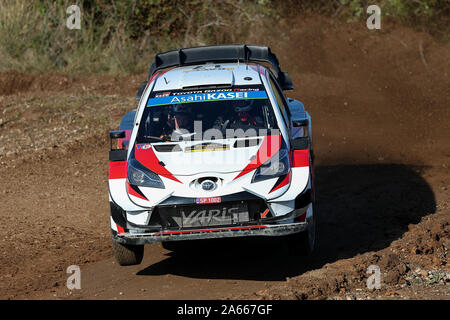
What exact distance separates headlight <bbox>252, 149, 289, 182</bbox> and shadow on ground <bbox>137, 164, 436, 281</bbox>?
1.01m

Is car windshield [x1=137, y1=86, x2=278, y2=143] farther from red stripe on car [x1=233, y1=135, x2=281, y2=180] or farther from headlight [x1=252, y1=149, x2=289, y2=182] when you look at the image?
headlight [x1=252, y1=149, x2=289, y2=182]

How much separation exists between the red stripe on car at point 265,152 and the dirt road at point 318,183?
1.03 metres

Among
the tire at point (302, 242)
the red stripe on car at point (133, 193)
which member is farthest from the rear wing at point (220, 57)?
the red stripe on car at point (133, 193)

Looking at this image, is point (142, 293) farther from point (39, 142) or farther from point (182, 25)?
point (182, 25)

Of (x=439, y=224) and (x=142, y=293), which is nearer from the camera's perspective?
(x=142, y=293)

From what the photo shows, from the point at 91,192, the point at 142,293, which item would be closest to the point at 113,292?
the point at 142,293

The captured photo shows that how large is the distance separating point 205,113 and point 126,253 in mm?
1598

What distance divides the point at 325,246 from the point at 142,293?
2283 mm

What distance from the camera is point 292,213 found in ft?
20.7

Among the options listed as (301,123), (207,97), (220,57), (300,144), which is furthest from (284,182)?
(220,57)

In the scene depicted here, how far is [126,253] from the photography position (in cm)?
680

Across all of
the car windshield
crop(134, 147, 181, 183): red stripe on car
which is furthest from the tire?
crop(134, 147, 181, 183): red stripe on car

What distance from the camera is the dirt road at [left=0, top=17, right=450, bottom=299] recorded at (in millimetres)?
6500

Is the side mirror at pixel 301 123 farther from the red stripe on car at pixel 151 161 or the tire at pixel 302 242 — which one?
the red stripe on car at pixel 151 161
